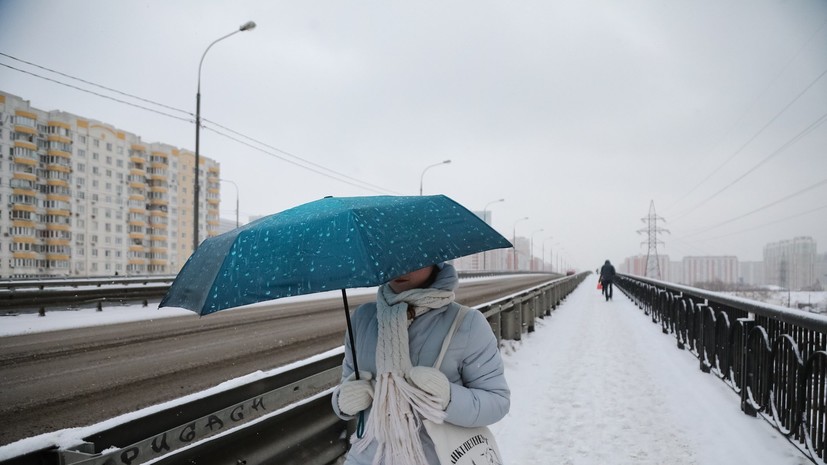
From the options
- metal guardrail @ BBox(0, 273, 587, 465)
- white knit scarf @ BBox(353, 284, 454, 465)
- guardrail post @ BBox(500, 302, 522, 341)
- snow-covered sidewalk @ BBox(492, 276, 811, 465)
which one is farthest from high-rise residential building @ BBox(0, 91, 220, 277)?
white knit scarf @ BBox(353, 284, 454, 465)

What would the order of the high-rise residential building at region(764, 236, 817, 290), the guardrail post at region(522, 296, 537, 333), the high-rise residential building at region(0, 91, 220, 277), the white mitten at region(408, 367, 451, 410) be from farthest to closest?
the high-rise residential building at region(0, 91, 220, 277) < the high-rise residential building at region(764, 236, 817, 290) < the guardrail post at region(522, 296, 537, 333) < the white mitten at region(408, 367, 451, 410)

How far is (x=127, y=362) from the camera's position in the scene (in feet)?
26.7

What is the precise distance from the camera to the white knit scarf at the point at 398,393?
6.13 feet

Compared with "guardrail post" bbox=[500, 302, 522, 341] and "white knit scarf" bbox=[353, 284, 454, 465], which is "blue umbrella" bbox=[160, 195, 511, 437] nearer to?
"white knit scarf" bbox=[353, 284, 454, 465]

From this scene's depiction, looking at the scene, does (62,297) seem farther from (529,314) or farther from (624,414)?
(624,414)

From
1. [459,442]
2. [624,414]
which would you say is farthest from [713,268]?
[459,442]

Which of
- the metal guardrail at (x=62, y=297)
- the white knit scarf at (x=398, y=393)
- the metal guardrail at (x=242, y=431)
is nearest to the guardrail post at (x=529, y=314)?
the metal guardrail at (x=242, y=431)

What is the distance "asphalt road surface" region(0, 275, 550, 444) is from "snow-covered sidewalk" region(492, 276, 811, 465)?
407 centimetres

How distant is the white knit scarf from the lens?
6.13ft

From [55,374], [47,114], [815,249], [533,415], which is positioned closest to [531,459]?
[533,415]

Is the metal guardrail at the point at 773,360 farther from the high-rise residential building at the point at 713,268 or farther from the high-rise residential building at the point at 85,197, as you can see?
the high-rise residential building at the point at 713,268

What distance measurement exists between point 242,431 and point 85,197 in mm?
94700

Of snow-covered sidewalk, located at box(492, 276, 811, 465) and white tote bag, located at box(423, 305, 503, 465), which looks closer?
white tote bag, located at box(423, 305, 503, 465)

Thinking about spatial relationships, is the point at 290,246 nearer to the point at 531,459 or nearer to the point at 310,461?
the point at 310,461
